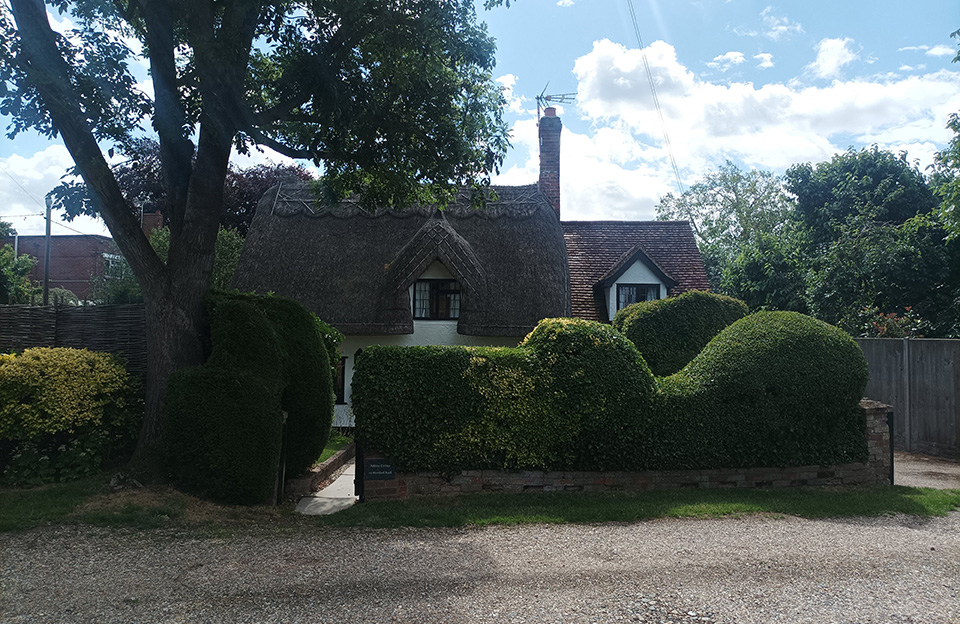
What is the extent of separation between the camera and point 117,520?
6914mm

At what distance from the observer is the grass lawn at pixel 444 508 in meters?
7.04

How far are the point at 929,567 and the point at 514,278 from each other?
12.1 meters

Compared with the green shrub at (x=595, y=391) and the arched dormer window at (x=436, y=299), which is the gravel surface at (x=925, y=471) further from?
the arched dormer window at (x=436, y=299)

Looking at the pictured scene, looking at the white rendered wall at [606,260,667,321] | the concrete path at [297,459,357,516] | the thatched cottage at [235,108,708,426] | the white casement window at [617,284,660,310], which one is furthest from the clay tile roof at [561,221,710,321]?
the concrete path at [297,459,357,516]

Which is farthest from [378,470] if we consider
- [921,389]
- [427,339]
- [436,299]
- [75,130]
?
[921,389]

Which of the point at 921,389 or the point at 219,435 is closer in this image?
the point at 219,435

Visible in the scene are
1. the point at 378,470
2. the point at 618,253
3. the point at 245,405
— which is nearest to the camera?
the point at 245,405

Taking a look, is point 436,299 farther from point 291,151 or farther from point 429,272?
point 291,151

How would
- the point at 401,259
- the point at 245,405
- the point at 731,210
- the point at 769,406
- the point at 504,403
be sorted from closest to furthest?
the point at 245,405, the point at 504,403, the point at 769,406, the point at 401,259, the point at 731,210

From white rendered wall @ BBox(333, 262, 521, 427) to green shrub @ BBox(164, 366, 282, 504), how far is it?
8980 mm

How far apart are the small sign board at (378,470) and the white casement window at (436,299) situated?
9.08 meters

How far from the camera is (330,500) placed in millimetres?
8953

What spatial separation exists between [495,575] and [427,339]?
11694 millimetres

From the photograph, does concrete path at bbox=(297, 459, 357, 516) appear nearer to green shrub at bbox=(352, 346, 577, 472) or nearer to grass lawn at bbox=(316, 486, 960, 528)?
grass lawn at bbox=(316, 486, 960, 528)
